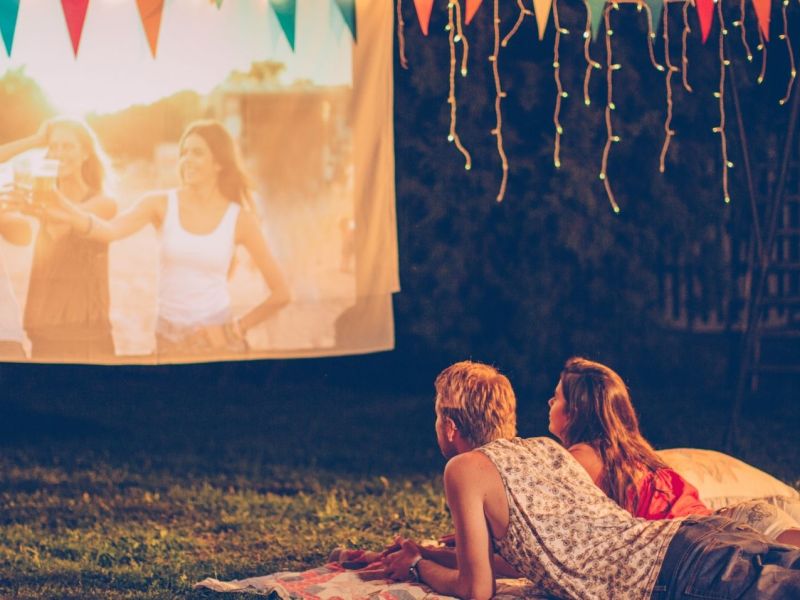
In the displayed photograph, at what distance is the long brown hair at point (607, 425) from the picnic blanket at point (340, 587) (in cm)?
41

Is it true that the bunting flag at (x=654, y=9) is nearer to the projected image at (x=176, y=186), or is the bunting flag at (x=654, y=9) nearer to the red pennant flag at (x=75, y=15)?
the projected image at (x=176, y=186)

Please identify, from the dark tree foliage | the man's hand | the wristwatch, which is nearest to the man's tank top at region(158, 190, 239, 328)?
the man's hand

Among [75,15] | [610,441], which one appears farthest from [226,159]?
[610,441]

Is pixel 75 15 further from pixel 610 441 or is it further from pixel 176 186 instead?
pixel 610 441

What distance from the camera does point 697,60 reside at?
30.8ft

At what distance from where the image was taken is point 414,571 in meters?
3.90

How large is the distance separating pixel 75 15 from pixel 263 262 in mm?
1328

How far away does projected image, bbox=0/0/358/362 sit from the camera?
5207 millimetres

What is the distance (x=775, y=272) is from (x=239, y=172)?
21.2ft

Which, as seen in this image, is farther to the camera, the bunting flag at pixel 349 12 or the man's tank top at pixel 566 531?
the bunting flag at pixel 349 12

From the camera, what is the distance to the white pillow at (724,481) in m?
5.04

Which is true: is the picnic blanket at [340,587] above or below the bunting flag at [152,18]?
below

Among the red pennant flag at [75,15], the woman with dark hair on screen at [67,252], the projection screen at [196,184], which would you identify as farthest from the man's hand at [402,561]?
the red pennant flag at [75,15]

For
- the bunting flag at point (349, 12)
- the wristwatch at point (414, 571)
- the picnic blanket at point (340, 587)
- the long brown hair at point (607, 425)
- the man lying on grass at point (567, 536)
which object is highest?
the bunting flag at point (349, 12)
